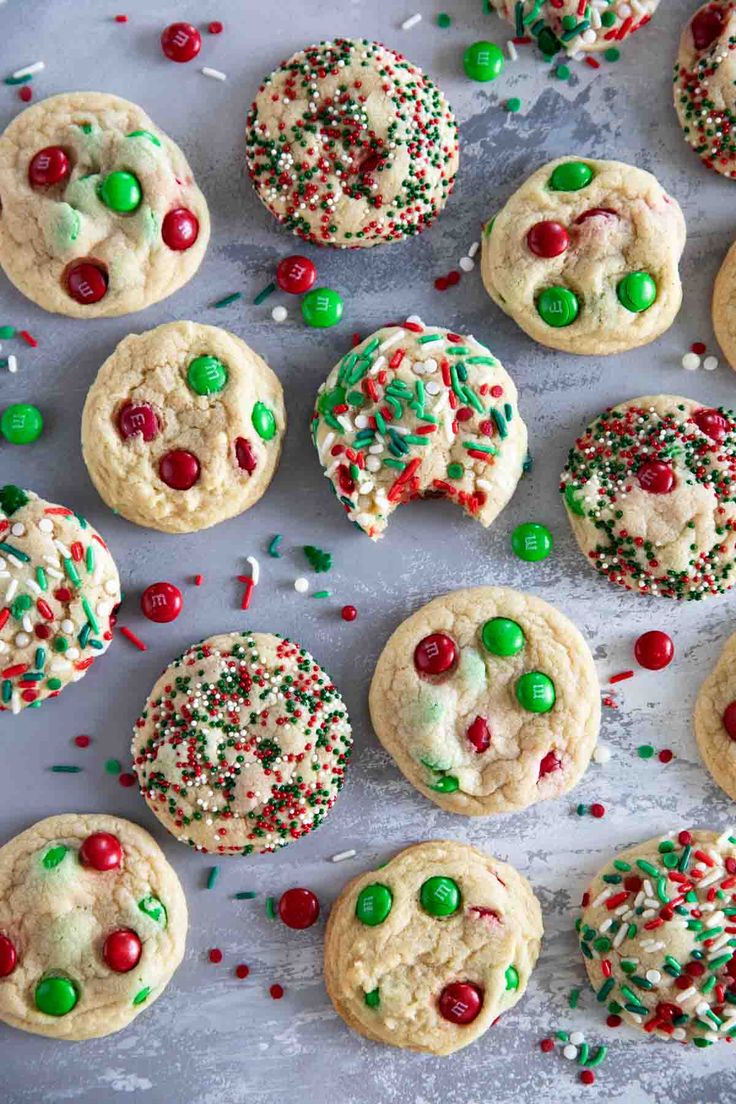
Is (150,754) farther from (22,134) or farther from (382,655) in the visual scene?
(22,134)

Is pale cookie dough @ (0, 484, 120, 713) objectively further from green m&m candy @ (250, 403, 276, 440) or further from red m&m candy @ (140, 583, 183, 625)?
green m&m candy @ (250, 403, 276, 440)

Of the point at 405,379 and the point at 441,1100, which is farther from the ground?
the point at 405,379

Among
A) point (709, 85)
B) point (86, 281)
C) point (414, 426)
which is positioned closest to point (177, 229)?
point (86, 281)

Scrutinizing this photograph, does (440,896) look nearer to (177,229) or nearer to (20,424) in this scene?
(20,424)

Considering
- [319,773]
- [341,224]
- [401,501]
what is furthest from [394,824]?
[341,224]

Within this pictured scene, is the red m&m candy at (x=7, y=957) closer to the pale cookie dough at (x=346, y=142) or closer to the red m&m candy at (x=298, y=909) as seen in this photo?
the red m&m candy at (x=298, y=909)

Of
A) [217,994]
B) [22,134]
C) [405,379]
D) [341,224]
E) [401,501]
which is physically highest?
[22,134]
